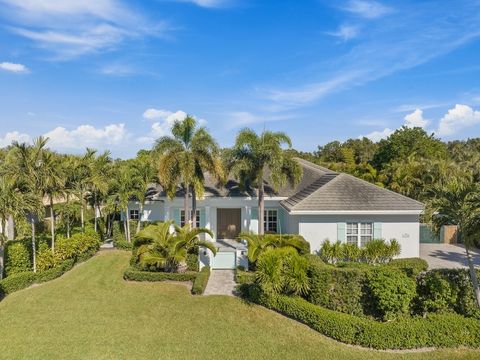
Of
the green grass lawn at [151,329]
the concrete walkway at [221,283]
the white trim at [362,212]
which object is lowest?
the green grass lawn at [151,329]

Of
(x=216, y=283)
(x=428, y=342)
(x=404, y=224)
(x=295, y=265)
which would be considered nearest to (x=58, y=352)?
(x=216, y=283)

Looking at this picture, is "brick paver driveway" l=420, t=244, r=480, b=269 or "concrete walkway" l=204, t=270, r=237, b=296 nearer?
"concrete walkway" l=204, t=270, r=237, b=296

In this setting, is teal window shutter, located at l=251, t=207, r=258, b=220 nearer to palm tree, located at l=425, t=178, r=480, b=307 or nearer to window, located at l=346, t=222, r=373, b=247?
window, located at l=346, t=222, r=373, b=247

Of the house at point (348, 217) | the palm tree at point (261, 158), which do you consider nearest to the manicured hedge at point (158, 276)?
the house at point (348, 217)

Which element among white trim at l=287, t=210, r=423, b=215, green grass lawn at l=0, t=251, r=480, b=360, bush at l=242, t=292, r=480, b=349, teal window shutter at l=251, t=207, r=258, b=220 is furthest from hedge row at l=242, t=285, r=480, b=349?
teal window shutter at l=251, t=207, r=258, b=220

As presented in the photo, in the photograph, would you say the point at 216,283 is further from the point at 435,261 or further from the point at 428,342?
the point at 435,261

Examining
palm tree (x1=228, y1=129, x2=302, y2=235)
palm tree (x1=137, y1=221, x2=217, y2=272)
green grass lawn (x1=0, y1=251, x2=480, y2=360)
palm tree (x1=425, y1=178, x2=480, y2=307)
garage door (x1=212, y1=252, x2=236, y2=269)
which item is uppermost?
palm tree (x1=228, y1=129, x2=302, y2=235)

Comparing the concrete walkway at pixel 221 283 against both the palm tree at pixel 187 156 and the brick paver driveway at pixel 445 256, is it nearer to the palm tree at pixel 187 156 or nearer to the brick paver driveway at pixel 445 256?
the palm tree at pixel 187 156
